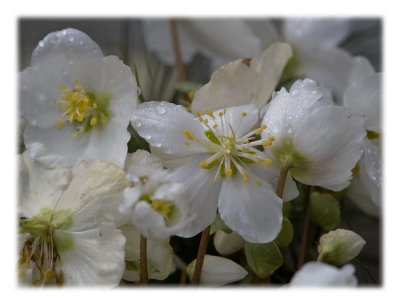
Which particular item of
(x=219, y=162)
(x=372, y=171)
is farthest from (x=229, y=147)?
(x=372, y=171)

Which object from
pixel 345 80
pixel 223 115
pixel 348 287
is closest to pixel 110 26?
pixel 345 80

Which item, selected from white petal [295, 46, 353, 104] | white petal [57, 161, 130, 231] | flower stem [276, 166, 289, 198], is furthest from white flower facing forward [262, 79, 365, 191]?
white petal [295, 46, 353, 104]

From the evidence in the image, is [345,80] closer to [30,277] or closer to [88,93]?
[88,93]

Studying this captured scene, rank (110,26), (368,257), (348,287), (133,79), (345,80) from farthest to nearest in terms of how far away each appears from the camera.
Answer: (110,26) < (345,80) < (368,257) < (133,79) < (348,287)

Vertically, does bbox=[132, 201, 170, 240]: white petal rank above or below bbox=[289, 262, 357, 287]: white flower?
above

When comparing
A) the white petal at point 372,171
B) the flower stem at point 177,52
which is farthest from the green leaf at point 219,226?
the flower stem at point 177,52

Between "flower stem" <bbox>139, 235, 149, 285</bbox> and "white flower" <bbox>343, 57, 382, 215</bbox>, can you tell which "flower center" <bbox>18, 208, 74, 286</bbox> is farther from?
"white flower" <bbox>343, 57, 382, 215</bbox>
